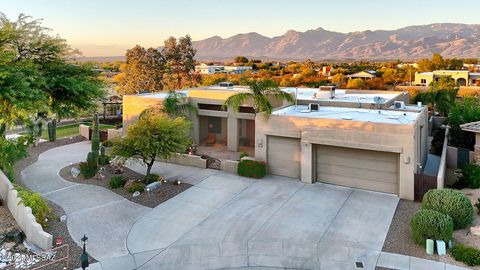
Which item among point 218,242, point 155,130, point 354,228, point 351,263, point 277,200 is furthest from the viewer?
point 155,130

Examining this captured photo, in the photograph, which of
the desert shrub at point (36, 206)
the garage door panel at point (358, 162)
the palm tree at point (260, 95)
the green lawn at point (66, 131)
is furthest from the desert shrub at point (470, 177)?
the green lawn at point (66, 131)

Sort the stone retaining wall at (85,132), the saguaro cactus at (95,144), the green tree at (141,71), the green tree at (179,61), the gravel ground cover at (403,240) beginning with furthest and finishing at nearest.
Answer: the green tree at (179,61) → the green tree at (141,71) → the stone retaining wall at (85,132) → the saguaro cactus at (95,144) → the gravel ground cover at (403,240)

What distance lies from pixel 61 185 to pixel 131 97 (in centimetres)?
1143

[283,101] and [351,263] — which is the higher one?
[283,101]

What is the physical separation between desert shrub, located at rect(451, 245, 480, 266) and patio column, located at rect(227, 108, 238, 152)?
17.5 metres

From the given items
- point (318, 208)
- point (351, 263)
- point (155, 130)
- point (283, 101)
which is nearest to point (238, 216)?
point (318, 208)

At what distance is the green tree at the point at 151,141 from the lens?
19.8 m

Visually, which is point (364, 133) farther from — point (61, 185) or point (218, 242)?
point (61, 185)

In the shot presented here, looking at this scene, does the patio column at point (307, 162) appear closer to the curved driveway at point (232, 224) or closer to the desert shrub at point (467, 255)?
the curved driveway at point (232, 224)

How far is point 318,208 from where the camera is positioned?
693 inches

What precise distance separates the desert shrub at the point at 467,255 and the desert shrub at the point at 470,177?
829 cm

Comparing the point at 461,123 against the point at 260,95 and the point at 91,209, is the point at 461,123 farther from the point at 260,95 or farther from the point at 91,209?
the point at 91,209

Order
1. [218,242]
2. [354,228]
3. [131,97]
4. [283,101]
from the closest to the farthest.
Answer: [218,242]
[354,228]
[283,101]
[131,97]

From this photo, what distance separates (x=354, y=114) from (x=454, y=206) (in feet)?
31.4
